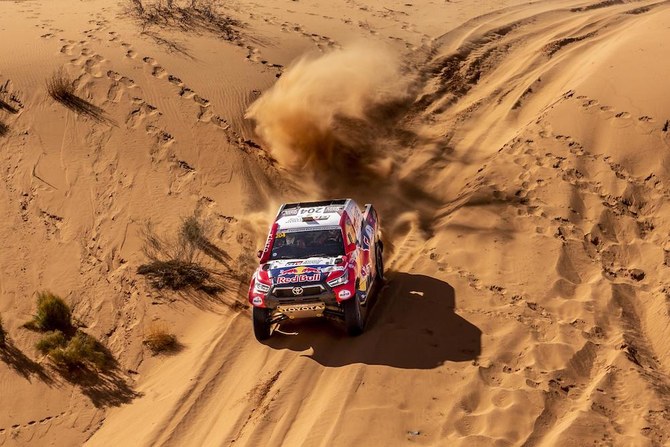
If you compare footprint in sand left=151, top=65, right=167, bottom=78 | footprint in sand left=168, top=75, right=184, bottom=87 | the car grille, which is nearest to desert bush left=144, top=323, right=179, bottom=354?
the car grille

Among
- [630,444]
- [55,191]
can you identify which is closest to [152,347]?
[55,191]

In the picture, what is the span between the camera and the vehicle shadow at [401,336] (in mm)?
11617

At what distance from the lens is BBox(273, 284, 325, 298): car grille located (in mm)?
11820

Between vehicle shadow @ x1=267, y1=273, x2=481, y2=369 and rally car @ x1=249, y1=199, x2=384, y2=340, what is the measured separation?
0.25m

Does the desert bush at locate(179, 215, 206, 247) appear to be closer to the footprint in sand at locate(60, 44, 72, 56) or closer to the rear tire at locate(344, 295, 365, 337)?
the rear tire at locate(344, 295, 365, 337)

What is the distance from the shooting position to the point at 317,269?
39.5 ft

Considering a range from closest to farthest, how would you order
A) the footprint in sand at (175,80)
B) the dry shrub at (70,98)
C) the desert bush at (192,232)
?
the desert bush at (192,232)
the dry shrub at (70,98)
the footprint in sand at (175,80)

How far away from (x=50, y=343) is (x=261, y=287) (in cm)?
333

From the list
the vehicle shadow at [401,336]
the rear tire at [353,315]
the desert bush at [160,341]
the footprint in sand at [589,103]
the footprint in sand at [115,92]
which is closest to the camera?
the vehicle shadow at [401,336]

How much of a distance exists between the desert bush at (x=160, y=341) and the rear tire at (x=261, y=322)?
1.39 meters

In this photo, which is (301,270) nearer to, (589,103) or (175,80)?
(589,103)

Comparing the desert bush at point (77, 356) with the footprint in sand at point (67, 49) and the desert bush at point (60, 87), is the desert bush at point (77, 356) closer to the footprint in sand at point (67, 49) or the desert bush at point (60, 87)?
the desert bush at point (60, 87)

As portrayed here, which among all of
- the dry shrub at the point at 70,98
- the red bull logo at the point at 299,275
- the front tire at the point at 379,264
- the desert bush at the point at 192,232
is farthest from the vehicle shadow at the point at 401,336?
the dry shrub at the point at 70,98

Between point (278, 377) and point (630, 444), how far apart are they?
4.54 m
